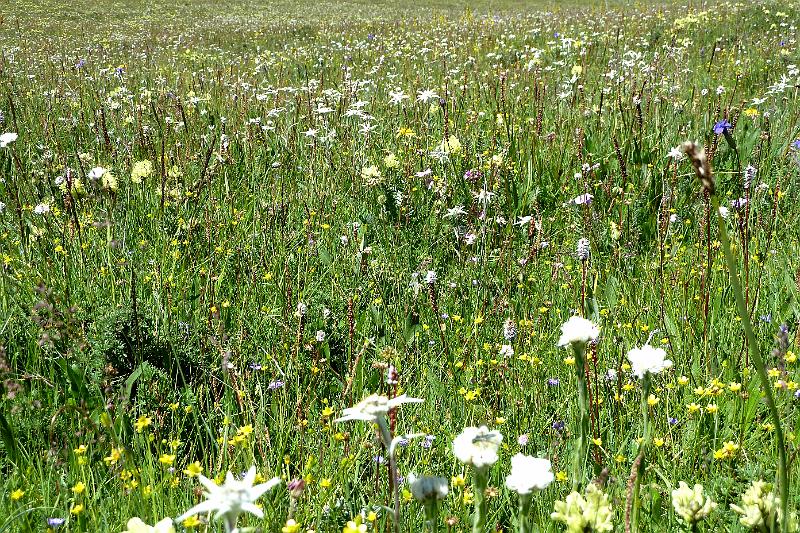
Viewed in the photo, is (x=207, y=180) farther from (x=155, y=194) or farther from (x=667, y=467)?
(x=667, y=467)

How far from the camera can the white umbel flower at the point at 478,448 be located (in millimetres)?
1055

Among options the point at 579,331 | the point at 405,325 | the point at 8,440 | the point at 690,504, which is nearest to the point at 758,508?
the point at 690,504

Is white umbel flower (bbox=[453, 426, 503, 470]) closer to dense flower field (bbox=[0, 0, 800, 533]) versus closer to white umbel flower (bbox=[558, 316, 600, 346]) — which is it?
dense flower field (bbox=[0, 0, 800, 533])

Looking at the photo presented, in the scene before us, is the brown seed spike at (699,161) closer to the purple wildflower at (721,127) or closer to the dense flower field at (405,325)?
the dense flower field at (405,325)

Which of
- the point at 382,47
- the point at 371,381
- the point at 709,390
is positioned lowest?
the point at 371,381

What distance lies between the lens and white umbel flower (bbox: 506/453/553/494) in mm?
1041

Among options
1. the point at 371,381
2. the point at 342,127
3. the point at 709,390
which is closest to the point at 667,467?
the point at 709,390

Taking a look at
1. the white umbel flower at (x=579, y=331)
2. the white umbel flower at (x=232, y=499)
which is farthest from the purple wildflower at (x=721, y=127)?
the white umbel flower at (x=232, y=499)

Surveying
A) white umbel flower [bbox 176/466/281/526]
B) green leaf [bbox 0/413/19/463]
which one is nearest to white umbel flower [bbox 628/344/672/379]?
white umbel flower [bbox 176/466/281/526]

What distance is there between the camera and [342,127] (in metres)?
4.68

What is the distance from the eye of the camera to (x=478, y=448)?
1069mm

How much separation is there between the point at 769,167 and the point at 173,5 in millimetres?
27816

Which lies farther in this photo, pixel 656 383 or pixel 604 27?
pixel 604 27

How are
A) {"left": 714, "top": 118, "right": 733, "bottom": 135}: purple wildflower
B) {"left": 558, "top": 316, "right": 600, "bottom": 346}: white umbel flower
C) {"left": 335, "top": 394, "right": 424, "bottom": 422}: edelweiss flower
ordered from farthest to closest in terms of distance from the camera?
{"left": 714, "top": 118, "right": 733, "bottom": 135}: purple wildflower < {"left": 558, "top": 316, "right": 600, "bottom": 346}: white umbel flower < {"left": 335, "top": 394, "right": 424, "bottom": 422}: edelweiss flower
